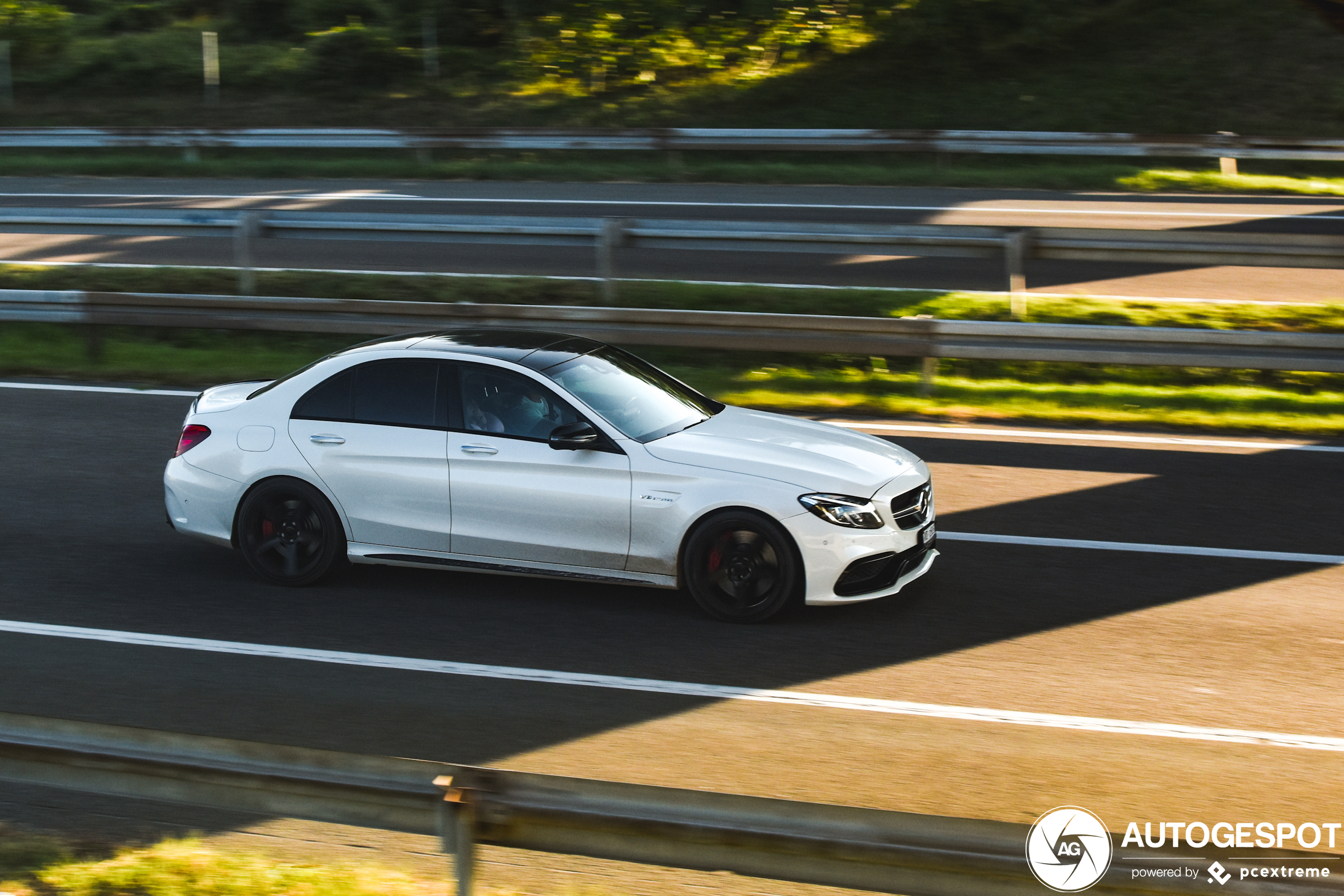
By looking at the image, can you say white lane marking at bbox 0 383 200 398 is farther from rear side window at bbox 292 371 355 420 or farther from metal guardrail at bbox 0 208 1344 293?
rear side window at bbox 292 371 355 420

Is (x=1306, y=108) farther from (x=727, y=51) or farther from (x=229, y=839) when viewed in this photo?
(x=229, y=839)

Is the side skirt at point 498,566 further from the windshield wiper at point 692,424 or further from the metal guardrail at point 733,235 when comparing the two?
the metal guardrail at point 733,235

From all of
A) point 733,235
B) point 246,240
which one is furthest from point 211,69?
point 733,235

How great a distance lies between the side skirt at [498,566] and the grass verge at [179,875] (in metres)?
2.69

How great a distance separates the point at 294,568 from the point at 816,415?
17.2ft

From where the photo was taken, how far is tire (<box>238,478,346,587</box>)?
7.61 metres

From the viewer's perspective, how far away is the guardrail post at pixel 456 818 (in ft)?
11.0

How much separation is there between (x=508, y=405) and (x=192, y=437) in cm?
202

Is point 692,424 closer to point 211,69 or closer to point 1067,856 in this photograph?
point 1067,856

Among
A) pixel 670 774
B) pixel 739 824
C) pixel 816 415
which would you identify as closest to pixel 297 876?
pixel 670 774

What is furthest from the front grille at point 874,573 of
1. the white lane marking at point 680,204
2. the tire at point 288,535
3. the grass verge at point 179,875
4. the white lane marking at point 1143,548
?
the white lane marking at point 680,204

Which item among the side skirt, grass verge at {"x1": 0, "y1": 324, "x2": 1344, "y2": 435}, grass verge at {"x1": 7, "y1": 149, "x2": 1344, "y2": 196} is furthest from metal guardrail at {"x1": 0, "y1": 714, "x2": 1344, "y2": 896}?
grass verge at {"x1": 7, "y1": 149, "x2": 1344, "y2": 196}

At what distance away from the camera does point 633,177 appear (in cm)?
2327

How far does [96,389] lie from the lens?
12570mm
